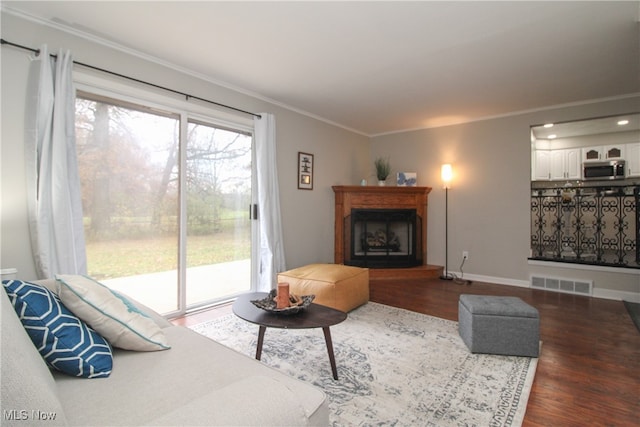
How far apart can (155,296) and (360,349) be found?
6.72 ft

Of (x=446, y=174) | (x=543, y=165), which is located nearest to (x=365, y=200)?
(x=446, y=174)

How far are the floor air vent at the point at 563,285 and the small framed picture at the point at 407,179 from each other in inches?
86.2

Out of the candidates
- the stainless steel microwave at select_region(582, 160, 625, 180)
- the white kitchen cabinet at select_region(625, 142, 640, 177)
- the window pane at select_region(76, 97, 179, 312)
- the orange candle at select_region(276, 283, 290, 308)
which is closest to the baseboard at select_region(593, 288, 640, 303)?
the stainless steel microwave at select_region(582, 160, 625, 180)

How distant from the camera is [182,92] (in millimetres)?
3182

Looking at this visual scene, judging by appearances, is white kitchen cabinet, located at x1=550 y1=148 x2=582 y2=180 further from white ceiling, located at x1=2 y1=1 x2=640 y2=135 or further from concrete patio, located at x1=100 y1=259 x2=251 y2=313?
concrete patio, located at x1=100 y1=259 x2=251 y2=313

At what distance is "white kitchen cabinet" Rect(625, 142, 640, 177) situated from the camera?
17.3 ft

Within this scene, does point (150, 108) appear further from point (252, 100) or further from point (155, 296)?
point (155, 296)

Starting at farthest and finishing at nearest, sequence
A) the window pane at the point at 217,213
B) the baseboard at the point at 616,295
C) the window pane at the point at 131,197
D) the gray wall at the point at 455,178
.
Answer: the gray wall at the point at 455,178 < the baseboard at the point at 616,295 < the window pane at the point at 217,213 < the window pane at the point at 131,197

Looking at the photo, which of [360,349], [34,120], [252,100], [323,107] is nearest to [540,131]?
[323,107]

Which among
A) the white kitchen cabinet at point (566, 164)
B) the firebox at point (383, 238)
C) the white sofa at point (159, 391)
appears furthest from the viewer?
the white kitchen cabinet at point (566, 164)

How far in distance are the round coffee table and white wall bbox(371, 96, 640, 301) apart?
11.6ft

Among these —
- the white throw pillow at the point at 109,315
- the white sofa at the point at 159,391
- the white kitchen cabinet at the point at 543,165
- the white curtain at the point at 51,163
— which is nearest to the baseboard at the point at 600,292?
the white kitchen cabinet at the point at 543,165

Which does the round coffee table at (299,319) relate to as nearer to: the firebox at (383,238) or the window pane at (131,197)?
the window pane at (131,197)

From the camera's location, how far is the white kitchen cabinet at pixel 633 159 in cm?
528
